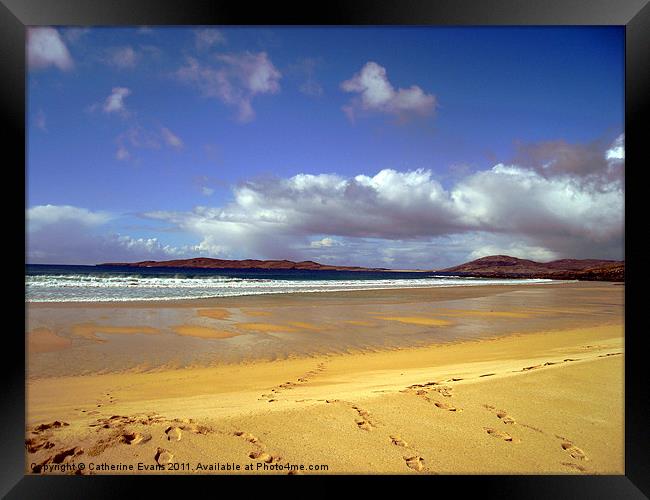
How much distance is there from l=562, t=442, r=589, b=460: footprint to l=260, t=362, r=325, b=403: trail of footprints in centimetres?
218

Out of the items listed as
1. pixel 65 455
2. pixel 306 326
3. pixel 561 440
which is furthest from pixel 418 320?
pixel 65 455

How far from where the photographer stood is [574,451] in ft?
7.73

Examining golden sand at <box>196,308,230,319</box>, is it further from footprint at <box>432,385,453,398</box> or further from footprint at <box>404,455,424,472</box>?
footprint at <box>404,455,424,472</box>

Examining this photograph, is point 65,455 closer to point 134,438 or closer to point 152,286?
point 134,438

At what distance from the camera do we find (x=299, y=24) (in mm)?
2338

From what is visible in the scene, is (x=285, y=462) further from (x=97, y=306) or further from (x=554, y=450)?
(x=97, y=306)

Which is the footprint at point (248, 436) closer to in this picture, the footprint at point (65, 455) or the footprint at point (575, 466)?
the footprint at point (65, 455)

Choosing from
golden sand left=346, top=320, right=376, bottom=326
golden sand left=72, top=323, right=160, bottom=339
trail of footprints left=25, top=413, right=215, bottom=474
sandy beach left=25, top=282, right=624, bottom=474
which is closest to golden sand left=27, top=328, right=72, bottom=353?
sandy beach left=25, top=282, right=624, bottom=474

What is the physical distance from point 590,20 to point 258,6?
217cm

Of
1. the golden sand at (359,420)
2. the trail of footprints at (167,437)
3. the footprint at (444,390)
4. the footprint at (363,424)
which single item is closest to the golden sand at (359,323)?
the golden sand at (359,420)

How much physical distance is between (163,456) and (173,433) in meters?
0.19

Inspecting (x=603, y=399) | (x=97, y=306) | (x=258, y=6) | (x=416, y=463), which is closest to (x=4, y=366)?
(x=416, y=463)

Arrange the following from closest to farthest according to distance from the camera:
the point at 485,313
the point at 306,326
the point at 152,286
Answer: the point at 306,326
the point at 485,313
the point at 152,286

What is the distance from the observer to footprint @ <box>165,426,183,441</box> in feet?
7.78
